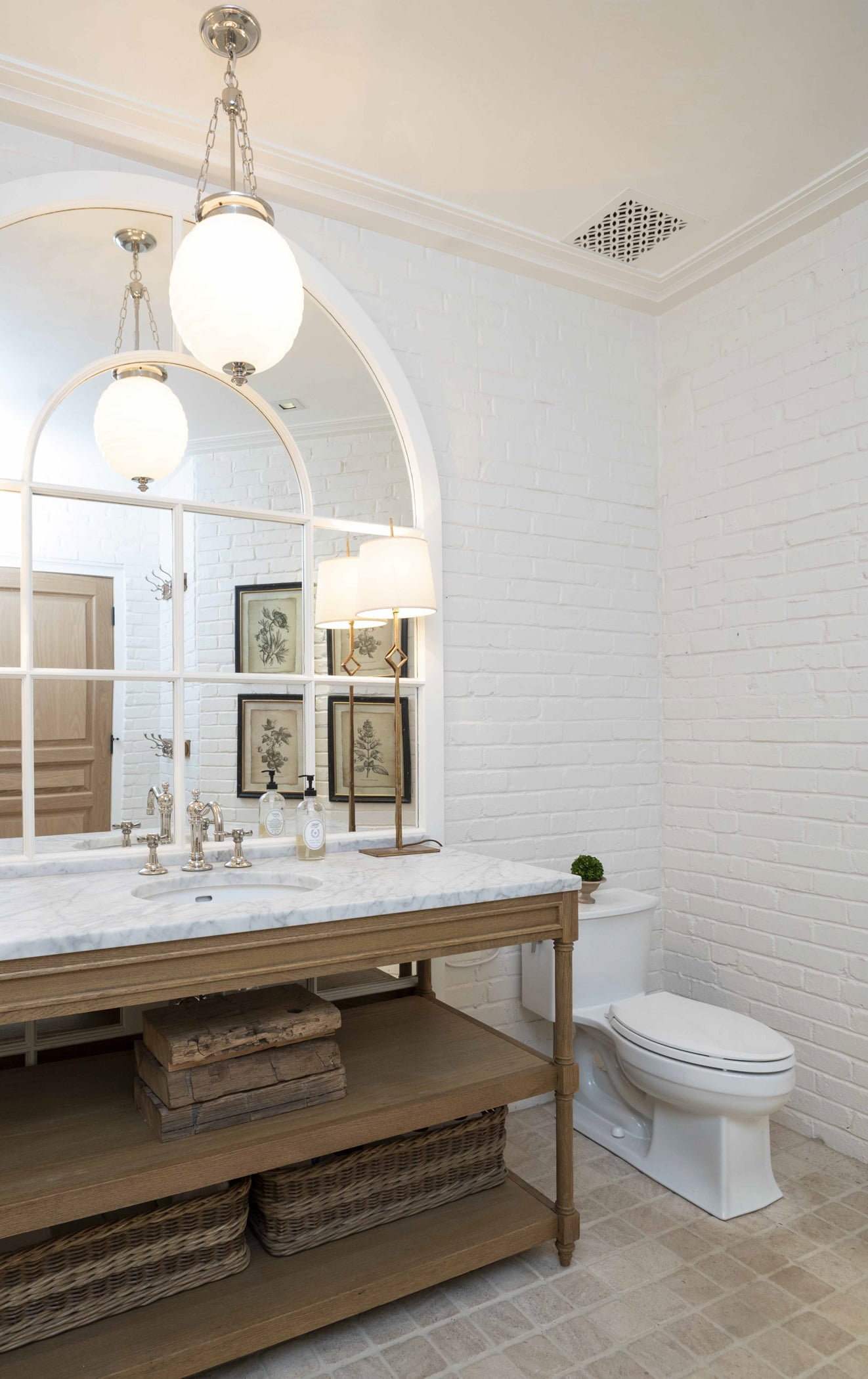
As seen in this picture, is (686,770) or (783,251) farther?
(686,770)

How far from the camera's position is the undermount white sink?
6.05 feet

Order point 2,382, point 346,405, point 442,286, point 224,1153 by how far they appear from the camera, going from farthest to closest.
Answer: point 442,286 → point 346,405 → point 2,382 → point 224,1153

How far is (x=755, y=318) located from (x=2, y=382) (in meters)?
2.17

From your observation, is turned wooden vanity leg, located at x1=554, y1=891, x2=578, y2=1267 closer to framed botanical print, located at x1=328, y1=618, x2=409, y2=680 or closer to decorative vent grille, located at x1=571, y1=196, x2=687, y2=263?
framed botanical print, located at x1=328, y1=618, x2=409, y2=680

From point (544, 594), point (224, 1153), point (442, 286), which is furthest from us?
point (544, 594)

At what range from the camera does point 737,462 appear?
2.77 meters

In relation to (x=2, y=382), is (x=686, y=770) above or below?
below

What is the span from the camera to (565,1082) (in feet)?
6.12

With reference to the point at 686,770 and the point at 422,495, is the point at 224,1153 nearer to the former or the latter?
the point at 422,495

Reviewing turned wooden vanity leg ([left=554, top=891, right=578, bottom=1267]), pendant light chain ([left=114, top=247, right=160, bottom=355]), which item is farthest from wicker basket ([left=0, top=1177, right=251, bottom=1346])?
pendant light chain ([left=114, top=247, right=160, bottom=355])

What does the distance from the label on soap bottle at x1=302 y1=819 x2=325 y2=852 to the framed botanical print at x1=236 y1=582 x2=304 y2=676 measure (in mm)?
410

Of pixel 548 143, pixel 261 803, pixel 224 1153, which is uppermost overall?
pixel 548 143

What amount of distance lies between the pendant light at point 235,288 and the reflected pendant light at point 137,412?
19.7 inches

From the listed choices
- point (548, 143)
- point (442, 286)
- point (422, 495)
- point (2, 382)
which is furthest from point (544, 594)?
point (2, 382)
